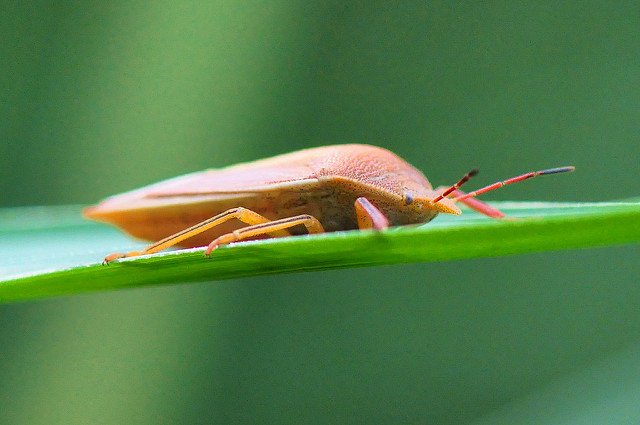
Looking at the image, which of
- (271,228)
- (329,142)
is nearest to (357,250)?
(271,228)

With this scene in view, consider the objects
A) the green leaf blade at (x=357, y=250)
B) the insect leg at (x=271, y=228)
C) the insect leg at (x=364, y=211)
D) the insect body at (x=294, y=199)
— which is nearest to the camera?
the green leaf blade at (x=357, y=250)

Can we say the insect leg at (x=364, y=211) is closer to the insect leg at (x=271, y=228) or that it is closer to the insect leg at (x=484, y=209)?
the insect leg at (x=271, y=228)

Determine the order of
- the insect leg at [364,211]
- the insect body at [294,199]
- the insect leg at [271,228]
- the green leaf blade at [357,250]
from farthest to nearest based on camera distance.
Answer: the insect body at [294,199] → the insect leg at [364,211] → the insect leg at [271,228] → the green leaf blade at [357,250]

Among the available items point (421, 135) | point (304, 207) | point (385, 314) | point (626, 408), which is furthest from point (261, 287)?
point (626, 408)

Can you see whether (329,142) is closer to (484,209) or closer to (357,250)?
(484,209)

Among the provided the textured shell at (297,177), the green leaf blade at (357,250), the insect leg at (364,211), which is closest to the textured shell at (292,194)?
the textured shell at (297,177)

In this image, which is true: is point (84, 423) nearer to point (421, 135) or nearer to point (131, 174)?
point (131, 174)
